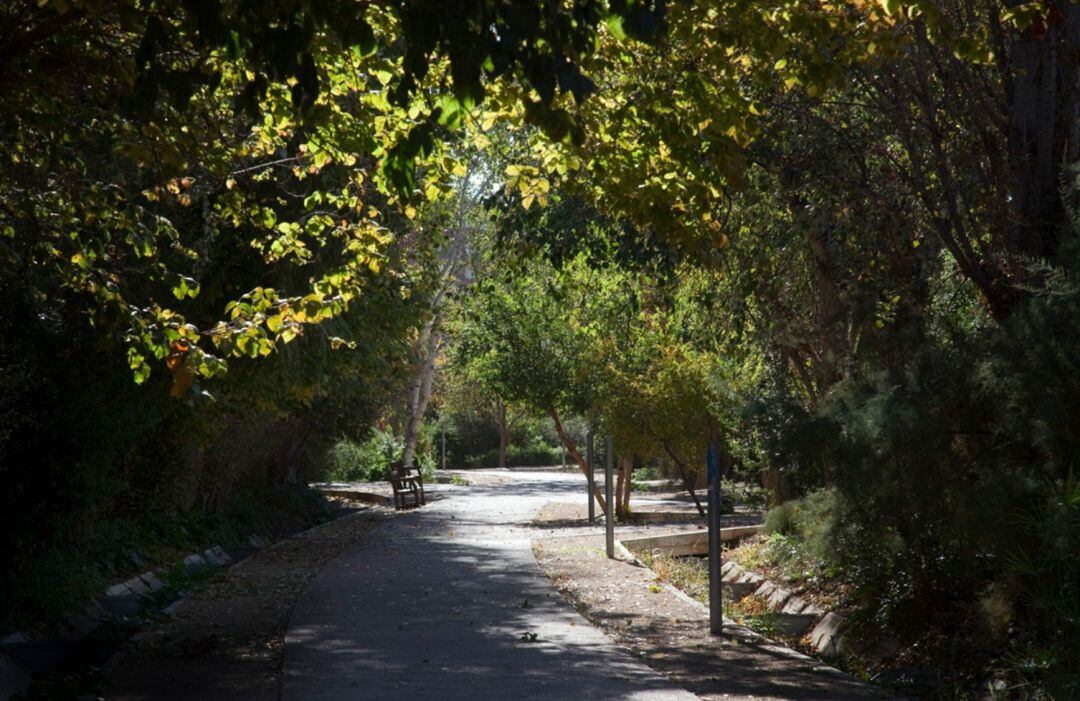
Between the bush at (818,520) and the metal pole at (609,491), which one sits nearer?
the bush at (818,520)

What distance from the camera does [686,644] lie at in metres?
10.3

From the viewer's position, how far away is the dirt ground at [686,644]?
8438 millimetres

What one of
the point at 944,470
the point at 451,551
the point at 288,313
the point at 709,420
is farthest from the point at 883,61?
the point at 709,420

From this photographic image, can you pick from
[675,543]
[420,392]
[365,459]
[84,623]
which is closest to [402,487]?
[675,543]

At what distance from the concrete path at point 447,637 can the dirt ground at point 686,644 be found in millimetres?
272

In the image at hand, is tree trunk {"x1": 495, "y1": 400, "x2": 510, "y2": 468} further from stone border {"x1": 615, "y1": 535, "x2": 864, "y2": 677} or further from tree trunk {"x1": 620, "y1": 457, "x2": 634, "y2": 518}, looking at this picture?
stone border {"x1": 615, "y1": 535, "x2": 864, "y2": 677}

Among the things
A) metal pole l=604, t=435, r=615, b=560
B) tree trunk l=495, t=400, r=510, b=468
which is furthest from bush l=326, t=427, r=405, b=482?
metal pole l=604, t=435, r=615, b=560

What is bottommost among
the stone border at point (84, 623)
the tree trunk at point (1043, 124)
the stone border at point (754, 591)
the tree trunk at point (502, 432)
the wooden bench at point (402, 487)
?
the stone border at point (754, 591)

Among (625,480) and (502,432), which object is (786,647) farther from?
(502,432)

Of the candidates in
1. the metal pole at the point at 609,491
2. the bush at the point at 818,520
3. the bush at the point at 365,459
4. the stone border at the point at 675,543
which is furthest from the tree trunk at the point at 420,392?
the bush at the point at 818,520

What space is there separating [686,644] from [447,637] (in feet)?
6.64

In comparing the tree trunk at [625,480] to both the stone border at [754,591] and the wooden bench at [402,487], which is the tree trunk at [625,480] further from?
the wooden bench at [402,487]

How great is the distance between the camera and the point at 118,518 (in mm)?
16109

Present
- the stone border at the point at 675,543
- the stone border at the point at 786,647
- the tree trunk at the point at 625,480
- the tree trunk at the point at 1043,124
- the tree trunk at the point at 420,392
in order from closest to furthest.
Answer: the stone border at the point at 786,647, the tree trunk at the point at 1043,124, the stone border at the point at 675,543, the tree trunk at the point at 625,480, the tree trunk at the point at 420,392
